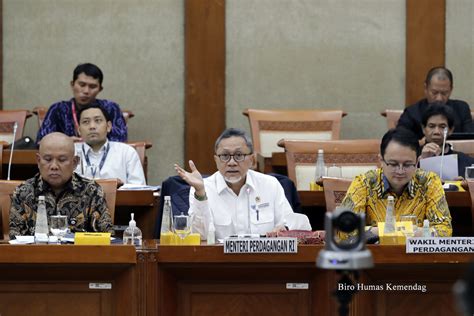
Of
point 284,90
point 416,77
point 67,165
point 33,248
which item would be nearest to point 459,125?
point 416,77

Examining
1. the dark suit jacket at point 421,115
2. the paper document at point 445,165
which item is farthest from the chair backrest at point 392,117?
the paper document at point 445,165

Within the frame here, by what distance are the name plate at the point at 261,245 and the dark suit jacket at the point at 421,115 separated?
3440 millimetres

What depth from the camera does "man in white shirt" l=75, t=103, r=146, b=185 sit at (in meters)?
6.57

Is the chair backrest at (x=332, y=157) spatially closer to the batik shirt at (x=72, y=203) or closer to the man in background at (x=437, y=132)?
the man in background at (x=437, y=132)

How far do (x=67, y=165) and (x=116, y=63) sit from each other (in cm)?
347

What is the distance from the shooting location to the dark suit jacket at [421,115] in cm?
759

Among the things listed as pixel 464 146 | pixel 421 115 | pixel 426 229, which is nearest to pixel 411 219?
pixel 426 229

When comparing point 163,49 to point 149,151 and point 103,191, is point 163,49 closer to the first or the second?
point 149,151

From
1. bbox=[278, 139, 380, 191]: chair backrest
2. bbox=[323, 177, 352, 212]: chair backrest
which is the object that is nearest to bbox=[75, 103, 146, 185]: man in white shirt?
bbox=[278, 139, 380, 191]: chair backrest

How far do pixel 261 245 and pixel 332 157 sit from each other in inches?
88.9

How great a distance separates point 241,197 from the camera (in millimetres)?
5113

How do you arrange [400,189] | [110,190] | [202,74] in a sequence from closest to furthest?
[400,189] < [110,190] < [202,74]

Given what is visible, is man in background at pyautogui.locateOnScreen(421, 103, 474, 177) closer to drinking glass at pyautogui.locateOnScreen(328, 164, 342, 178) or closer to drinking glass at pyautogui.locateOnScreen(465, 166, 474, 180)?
drinking glass at pyautogui.locateOnScreen(465, 166, 474, 180)

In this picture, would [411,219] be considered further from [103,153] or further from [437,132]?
[103,153]
